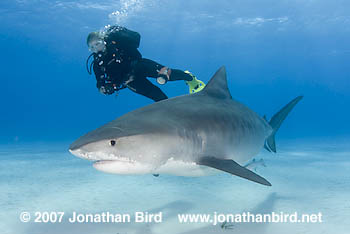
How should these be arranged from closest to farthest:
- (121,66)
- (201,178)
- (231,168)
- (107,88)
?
(231,168), (107,88), (121,66), (201,178)

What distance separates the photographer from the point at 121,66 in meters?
5.61

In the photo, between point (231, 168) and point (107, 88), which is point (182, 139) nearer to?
point (231, 168)

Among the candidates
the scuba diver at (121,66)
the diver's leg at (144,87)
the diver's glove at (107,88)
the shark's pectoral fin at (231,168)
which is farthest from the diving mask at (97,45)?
the shark's pectoral fin at (231,168)

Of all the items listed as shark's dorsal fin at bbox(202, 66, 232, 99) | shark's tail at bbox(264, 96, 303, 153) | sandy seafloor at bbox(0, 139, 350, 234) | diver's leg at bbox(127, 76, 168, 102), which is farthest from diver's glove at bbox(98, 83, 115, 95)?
shark's tail at bbox(264, 96, 303, 153)

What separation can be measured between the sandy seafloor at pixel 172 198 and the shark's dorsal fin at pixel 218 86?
1.78 metres

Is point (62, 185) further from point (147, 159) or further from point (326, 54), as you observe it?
point (326, 54)

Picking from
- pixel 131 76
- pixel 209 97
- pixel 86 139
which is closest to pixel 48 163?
pixel 131 76

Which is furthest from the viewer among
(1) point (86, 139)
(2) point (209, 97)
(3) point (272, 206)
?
(3) point (272, 206)

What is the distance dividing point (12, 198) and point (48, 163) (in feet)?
14.3

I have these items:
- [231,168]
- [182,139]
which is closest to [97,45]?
[182,139]

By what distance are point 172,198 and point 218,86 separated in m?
2.21

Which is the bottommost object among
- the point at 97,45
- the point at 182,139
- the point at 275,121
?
the point at 182,139

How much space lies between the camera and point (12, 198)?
5.20 metres

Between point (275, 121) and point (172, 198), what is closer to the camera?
point (172, 198)
